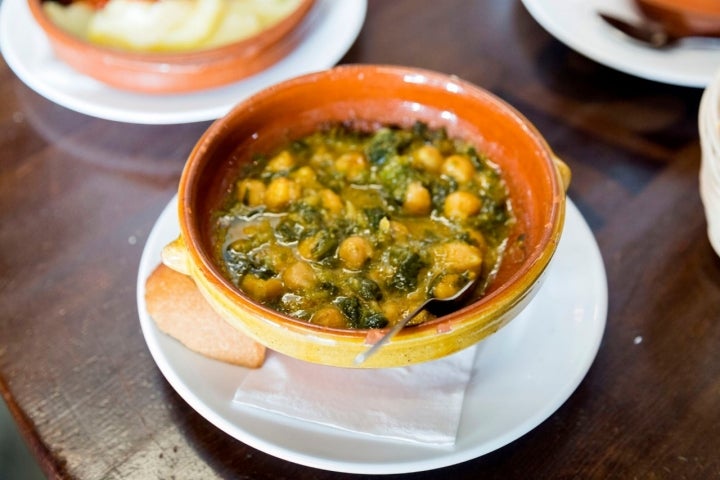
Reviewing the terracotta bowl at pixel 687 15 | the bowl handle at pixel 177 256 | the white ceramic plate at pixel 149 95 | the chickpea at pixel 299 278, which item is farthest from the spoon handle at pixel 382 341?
the terracotta bowl at pixel 687 15

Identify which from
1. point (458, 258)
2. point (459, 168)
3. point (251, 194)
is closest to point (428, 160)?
point (459, 168)

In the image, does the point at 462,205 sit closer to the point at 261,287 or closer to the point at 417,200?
the point at 417,200

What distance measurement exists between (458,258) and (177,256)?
58 centimetres

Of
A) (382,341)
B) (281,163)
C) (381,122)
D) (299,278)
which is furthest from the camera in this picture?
(381,122)

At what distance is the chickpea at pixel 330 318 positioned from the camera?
137 centimetres

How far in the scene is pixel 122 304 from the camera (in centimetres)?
169

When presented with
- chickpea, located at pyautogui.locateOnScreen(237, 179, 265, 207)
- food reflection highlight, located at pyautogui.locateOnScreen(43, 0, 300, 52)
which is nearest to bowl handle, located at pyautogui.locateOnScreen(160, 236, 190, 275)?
chickpea, located at pyautogui.locateOnScreen(237, 179, 265, 207)

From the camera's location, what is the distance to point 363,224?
160cm

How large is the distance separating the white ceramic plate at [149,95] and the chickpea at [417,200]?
729 mm

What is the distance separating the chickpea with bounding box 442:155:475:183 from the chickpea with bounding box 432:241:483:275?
227mm

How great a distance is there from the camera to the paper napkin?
4.40 ft

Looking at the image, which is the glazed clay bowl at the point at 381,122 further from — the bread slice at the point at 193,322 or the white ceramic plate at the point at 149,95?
the white ceramic plate at the point at 149,95

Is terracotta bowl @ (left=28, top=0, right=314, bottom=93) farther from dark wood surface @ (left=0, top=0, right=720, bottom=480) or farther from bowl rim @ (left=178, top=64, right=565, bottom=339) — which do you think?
bowl rim @ (left=178, top=64, right=565, bottom=339)

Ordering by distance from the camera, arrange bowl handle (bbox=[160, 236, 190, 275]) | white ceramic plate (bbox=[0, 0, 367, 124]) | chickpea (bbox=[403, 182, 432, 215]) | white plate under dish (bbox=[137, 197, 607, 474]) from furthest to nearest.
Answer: white ceramic plate (bbox=[0, 0, 367, 124]) < chickpea (bbox=[403, 182, 432, 215]) < bowl handle (bbox=[160, 236, 190, 275]) < white plate under dish (bbox=[137, 197, 607, 474])
